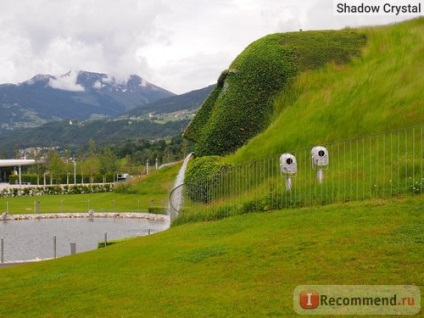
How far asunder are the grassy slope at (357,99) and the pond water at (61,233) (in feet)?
32.9

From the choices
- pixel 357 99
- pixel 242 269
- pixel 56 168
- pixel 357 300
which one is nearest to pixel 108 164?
pixel 56 168

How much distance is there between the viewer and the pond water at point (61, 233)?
23.8m

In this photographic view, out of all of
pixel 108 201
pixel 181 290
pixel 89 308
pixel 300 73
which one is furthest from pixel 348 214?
pixel 108 201

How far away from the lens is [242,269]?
8.43 metres

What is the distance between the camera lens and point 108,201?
46.8 metres

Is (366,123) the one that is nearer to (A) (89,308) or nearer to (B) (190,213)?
(B) (190,213)

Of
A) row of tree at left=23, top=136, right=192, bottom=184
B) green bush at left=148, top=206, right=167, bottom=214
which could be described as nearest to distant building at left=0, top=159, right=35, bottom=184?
row of tree at left=23, top=136, right=192, bottom=184

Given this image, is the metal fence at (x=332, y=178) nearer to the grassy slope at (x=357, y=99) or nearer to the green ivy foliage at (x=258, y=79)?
the grassy slope at (x=357, y=99)

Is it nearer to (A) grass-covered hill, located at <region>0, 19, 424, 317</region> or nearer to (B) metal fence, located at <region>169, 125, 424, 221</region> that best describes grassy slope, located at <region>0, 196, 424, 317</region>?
(A) grass-covered hill, located at <region>0, 19, 424, 317</region>

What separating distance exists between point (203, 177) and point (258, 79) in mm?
3676

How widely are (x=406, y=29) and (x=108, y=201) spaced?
1261 inches

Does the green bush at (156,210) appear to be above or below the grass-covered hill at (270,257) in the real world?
below

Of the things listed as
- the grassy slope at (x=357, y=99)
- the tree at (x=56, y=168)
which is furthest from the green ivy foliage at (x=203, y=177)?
the tree at (x=56, y=168)

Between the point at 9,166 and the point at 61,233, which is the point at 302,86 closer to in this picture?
the point at 61,233
